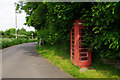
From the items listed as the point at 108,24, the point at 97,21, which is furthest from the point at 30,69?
the point at 108,24

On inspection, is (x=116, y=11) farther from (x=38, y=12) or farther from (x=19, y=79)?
(x=38, y=12)

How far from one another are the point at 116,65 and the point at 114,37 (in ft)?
7.02

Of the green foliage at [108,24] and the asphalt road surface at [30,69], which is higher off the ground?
the green foliage at [108,24]

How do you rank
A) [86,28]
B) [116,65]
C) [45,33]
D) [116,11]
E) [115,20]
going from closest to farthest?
[116,11] < [115,20] < [116,65] < [86,28] < [45,33]

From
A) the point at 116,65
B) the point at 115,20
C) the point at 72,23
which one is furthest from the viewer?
the point at 72,23

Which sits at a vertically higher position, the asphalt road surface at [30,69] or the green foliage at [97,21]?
the green foliage at [97,21]

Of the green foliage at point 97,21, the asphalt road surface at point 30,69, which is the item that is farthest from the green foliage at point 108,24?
the asphalt road surface at point 30,69

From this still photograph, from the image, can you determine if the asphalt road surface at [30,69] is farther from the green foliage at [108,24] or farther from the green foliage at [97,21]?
the green foliage at [108,24]

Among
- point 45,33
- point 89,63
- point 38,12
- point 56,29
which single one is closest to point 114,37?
point 89,63

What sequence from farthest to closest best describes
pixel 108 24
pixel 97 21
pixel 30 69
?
1. pixel 30 69
2. pixel 97 21
3. pixel 108 24

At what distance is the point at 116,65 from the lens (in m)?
5.61

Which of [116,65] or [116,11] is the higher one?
[116,11]

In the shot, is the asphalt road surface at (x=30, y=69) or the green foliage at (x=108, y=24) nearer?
the green foliage at (x=108, y=24)

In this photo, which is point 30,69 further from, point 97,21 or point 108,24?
Answer: point 108,24
